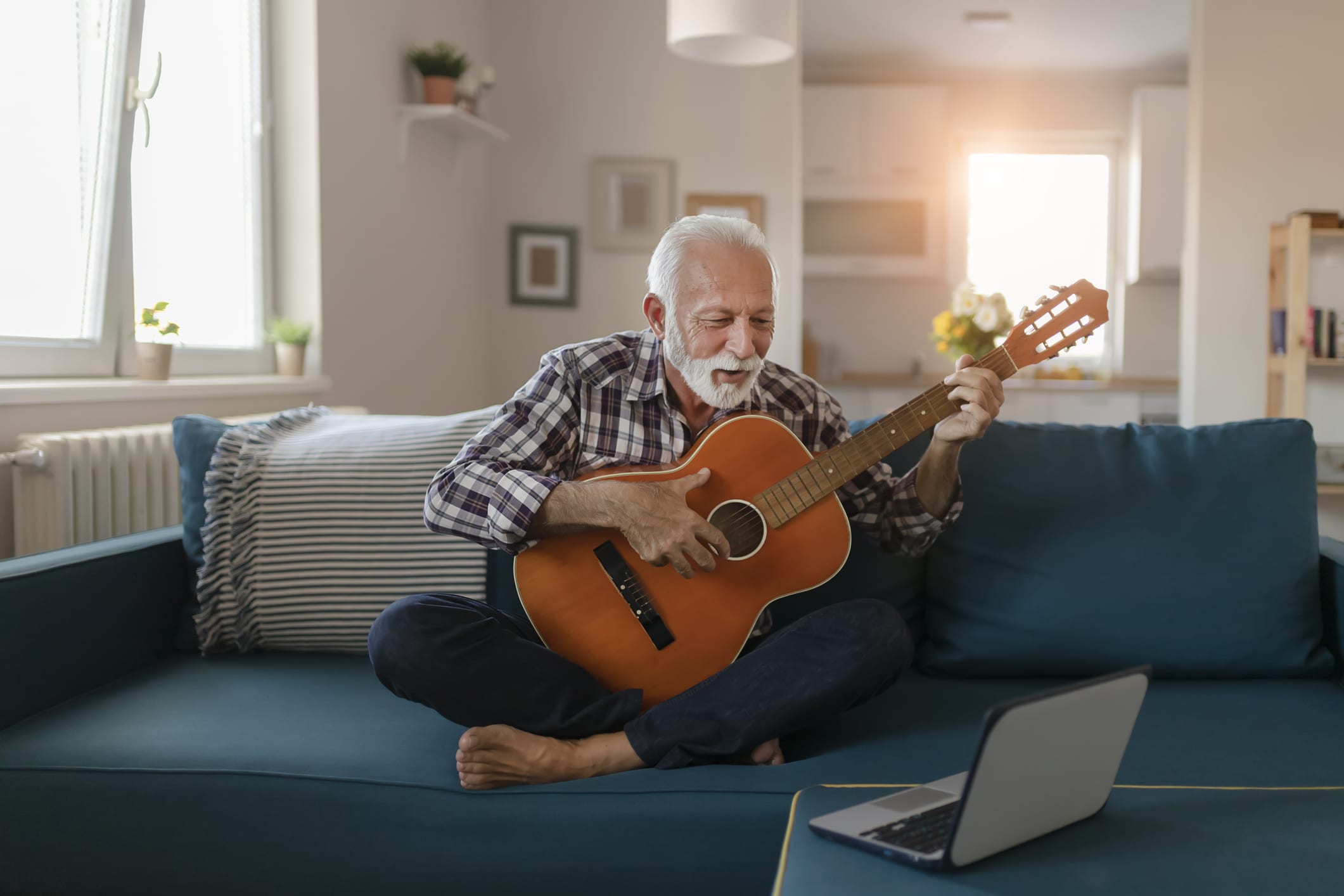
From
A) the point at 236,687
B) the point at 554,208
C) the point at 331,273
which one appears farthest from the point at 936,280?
the point at 236,687

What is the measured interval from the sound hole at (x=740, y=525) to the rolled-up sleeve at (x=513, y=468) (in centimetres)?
24

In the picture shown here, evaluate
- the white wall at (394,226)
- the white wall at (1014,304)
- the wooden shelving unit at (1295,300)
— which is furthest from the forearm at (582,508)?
the white wall at (1014,304)

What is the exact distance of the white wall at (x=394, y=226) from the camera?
3395 mm

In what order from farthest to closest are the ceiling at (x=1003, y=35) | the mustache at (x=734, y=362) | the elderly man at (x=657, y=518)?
the ceiling at (x=1003, y=35), the mustache at (x=734, y=362), the elderly man at (x=657, y=518)

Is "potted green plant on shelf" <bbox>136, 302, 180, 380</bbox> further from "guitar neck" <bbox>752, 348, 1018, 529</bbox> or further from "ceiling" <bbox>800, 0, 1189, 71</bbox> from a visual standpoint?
"ceiling" <bbox>800, 0, 1189, 71</bbox>

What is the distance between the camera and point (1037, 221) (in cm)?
654

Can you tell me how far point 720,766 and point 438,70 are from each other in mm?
3145

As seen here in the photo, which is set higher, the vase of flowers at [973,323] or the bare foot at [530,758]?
the vase of flowers at [973,323]

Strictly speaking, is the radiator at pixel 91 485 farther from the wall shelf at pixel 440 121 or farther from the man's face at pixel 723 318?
the wall shelf at pixel 440 121

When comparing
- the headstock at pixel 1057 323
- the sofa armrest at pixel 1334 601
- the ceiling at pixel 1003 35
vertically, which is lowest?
the sofa armrest at pixel 1334 601

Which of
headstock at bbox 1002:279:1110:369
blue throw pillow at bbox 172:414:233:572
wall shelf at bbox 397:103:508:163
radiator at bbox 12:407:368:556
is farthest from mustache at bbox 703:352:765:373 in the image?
wall shelf at bbox 397:103:508:163

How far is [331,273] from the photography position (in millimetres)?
3379

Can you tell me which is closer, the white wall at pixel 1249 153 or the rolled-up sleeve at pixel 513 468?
the rolled-up sleeve at pixel 513 468

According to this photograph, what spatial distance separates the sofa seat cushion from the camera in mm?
1327
